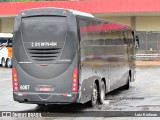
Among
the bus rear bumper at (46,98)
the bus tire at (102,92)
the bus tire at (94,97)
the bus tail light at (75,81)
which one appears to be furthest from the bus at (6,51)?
the bus tail light at (75,81)

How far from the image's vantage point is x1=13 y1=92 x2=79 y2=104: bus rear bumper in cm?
1219

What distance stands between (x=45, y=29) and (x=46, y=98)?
198 cm

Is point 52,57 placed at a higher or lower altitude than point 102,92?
higher

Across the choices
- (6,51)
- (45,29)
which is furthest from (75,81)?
(6,51)

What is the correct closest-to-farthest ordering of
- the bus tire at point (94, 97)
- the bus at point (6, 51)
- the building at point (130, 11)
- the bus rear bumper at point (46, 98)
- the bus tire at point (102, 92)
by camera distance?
1. the bus rear bumper at point (46, 98)
2. the bus tire at point (94, 97)
3. the bus tire at point (102, 92)
4. the bus at point (6, 51)
5. the building at point (130, 11)

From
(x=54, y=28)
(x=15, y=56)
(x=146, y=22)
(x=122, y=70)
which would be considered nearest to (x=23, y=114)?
(x=15, y=56)

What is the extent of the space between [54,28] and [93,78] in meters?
2.21

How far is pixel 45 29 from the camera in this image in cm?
1245

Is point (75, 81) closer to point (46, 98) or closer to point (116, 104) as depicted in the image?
point (46, 98)

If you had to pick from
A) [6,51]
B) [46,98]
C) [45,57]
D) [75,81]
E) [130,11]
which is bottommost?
[6,51]

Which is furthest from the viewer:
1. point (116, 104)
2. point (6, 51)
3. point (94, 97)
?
point (6, 51)

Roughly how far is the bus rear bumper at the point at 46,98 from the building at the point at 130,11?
33.0 m

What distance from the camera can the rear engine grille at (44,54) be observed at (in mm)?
12375

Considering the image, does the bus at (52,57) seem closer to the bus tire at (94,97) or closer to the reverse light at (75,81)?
the reverse light at (75,81)
